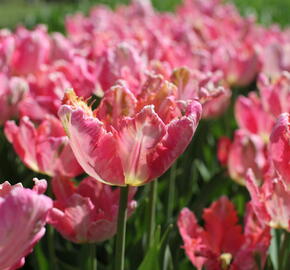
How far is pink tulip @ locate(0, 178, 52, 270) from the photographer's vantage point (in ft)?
2.53

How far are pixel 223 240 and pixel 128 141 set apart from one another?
479 mm

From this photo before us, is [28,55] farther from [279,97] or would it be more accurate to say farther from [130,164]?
[130,164]

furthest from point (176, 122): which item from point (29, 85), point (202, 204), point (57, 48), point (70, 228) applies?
point (57, 48)

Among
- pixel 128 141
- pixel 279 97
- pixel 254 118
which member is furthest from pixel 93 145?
pixel 254 118

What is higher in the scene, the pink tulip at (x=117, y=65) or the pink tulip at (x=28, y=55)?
the pink tulip at (x=117, y=65)

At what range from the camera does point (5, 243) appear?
0.80 metres

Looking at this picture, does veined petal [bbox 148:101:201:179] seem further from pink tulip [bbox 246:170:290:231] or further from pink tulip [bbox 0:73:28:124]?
pink tulip [bbox 0:73:28:124]

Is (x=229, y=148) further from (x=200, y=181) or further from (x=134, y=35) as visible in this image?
(x=134, y=35)

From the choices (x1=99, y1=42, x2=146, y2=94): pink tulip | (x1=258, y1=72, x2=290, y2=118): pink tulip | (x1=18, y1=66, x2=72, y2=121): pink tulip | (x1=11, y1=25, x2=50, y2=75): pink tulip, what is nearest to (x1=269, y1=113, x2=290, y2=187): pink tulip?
(x1=258, y1=72, x2=290, y2=118): pink tulip

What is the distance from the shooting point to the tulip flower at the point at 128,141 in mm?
1010

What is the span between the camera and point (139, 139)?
1043 mm

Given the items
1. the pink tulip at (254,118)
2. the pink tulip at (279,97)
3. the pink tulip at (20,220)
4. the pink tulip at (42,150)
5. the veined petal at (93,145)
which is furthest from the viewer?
the pink tulip at (254,118)

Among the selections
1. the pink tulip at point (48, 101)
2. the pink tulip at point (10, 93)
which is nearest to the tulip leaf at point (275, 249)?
the pink tulip at point (48, 101)

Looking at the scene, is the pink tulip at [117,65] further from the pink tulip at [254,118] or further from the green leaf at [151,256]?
the green leaf at [151,256]
